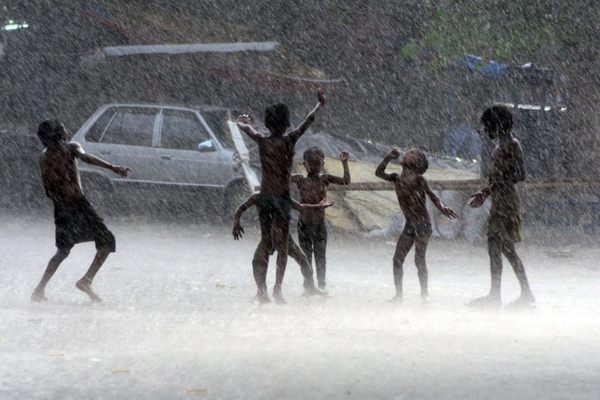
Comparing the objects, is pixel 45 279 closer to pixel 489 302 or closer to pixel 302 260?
pixel 302 260

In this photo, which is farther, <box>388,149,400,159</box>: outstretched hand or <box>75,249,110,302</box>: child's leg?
<box>388,149,400,159</box>: outstretched hand

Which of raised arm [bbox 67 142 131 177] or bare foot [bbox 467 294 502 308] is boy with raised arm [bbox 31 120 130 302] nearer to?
raised arm [bbox 67 142 131 177]

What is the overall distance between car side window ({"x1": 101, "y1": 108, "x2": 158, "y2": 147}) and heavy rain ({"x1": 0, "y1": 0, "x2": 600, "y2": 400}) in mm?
31

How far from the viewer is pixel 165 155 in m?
16.4

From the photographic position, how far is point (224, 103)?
68.1 ft

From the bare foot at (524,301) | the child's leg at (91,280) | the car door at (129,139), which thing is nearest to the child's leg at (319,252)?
the bare foot at (524,301)

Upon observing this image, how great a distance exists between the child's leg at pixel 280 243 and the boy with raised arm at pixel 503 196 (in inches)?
57.6

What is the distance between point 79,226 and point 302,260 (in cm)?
175

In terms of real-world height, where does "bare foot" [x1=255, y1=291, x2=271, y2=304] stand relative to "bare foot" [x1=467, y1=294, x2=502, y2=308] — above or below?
above

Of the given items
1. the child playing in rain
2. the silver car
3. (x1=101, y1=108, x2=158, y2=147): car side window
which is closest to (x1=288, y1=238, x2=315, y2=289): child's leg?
the child playing in rain

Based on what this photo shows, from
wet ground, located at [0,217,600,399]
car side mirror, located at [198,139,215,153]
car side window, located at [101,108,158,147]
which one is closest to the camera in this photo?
wet ground, located at [0,217,600,399]

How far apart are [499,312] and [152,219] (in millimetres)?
9349

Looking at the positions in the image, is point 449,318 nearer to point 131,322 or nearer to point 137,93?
point 131,322

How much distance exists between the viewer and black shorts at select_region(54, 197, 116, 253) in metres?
9.20
